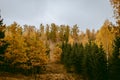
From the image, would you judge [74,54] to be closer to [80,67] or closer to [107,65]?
[80,67]

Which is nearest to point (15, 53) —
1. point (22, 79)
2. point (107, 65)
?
point (22, 79)

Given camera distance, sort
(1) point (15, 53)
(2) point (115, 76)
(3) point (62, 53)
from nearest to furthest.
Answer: (2) point (115, 76) → (1) point (15, 53) → (3) point (62, 53)

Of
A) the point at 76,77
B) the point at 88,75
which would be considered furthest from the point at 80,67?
the point at 88,75

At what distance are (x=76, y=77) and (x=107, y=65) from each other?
21.3 m

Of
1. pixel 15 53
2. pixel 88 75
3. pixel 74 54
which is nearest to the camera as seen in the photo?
pixel 15 53

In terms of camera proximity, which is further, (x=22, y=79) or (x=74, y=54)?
(x=74, y=54)

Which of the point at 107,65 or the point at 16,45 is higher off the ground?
the point at 16,45

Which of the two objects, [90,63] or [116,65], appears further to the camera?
[90,63]

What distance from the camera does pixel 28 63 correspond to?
227 ft

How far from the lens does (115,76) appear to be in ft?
181

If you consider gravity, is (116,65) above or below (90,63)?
below

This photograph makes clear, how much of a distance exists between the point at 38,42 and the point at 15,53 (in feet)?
30.2

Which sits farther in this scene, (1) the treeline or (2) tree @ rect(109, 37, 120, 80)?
(1) the treeline

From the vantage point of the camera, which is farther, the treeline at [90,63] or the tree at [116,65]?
the treeline at [90,63]
